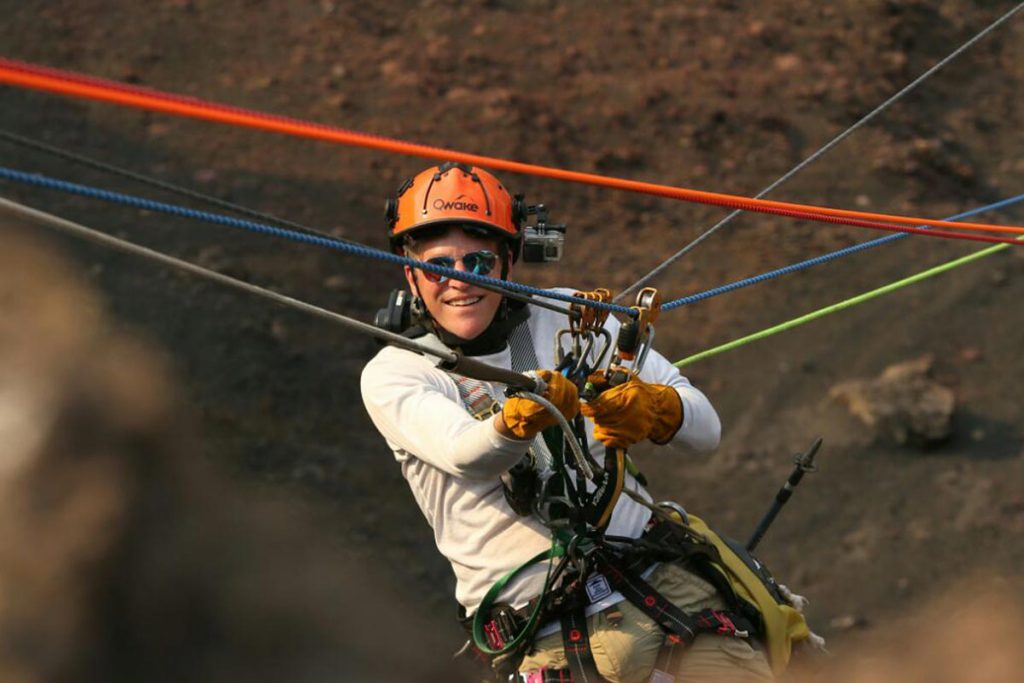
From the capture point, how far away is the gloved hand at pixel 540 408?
347 cm

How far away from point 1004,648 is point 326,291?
5.13 meters

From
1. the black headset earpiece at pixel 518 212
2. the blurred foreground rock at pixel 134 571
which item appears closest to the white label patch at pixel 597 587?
the black headset earpiece at pixel 518 212

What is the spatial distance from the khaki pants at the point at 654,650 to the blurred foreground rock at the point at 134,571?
414 cm

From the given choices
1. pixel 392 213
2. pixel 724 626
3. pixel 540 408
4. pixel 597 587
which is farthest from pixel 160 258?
pixel 724 626

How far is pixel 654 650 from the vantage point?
4.11 m

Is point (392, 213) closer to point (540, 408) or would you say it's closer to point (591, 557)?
point (540, 408)

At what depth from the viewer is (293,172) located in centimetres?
1014

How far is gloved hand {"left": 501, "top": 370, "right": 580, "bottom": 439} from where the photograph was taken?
3.47m

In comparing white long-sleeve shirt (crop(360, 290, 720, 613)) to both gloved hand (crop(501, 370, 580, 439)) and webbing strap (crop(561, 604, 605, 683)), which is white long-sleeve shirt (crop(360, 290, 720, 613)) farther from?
gloved hand (crop(501, 370, 580, 439))

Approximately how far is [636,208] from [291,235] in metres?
7.16

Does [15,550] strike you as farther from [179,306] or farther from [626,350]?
[626,350]

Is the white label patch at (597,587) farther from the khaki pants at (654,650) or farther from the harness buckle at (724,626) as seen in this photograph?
the harness buckle at (724,626)

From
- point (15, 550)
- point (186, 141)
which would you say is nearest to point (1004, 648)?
point (15, 550)

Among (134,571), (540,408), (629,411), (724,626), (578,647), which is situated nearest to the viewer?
(540,408)
